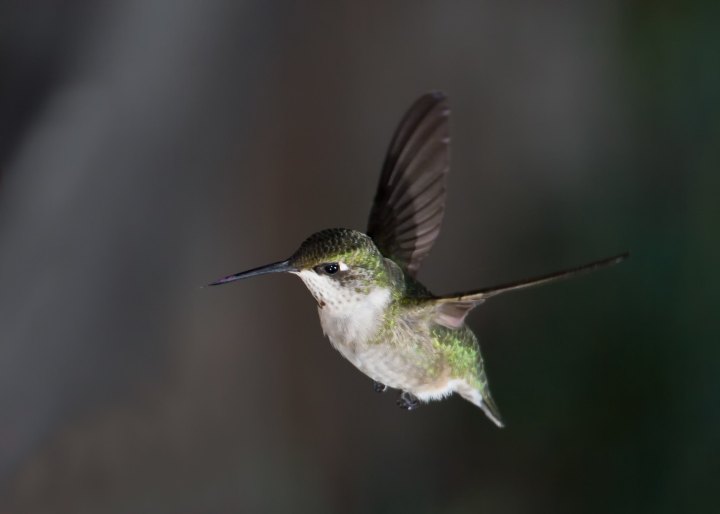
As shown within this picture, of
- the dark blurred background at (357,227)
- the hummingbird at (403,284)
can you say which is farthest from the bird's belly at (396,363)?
the dark blurred background at (357,227)

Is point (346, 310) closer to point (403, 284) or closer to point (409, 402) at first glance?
point (403, 284)

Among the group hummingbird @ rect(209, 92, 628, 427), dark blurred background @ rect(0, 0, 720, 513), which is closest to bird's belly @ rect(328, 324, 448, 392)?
hummingbird @ rect(209, 92, 628, 427)

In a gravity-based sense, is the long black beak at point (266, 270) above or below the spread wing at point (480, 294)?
above

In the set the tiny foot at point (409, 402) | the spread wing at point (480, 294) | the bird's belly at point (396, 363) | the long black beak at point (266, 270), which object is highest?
the long black beak at point (266, 270)

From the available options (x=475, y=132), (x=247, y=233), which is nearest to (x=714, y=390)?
(x=475, y=132)

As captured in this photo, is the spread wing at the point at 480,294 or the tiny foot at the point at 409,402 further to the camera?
the tiny foot at the point at 409,402

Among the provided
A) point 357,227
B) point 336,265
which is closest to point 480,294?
point 336,265

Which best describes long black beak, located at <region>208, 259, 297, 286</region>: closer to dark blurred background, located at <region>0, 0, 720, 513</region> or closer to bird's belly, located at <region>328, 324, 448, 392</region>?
bird's belly, located at <region>328, 324, 448, 392</region>

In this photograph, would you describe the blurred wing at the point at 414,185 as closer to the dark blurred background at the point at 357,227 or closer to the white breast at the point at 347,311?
the white breast at the point at 347,311
